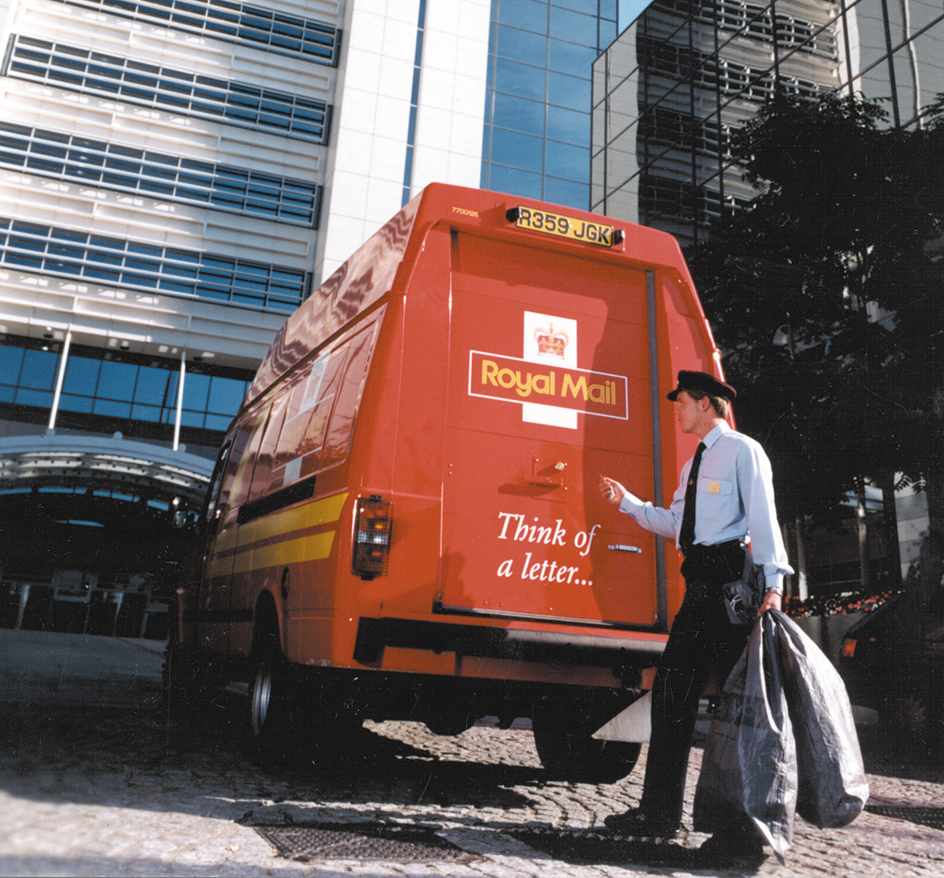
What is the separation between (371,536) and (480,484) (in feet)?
1.94

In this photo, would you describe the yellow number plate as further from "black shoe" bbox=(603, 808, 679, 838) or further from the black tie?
"black shoe" bbox=(603, 808, 679, 838)

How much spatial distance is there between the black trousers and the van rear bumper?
0.38 m

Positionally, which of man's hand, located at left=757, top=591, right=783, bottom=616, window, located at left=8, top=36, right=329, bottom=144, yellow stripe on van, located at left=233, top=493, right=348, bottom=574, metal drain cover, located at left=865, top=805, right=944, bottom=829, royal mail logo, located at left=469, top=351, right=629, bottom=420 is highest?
window, located at left=8, top=36, right=329, bottom=144

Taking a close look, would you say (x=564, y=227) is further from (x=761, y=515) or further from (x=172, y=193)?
(x=172, y=193)

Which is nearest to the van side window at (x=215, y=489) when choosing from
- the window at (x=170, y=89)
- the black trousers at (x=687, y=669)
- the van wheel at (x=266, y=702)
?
the van wheel at (x=266, y=702)

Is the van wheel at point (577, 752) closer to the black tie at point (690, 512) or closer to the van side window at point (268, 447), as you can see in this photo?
the black tie at point (690, 512)

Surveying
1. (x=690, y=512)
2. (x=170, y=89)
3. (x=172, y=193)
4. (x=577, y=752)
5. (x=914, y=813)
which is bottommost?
(x=914, y=813)

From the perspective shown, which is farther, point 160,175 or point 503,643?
point 160,175

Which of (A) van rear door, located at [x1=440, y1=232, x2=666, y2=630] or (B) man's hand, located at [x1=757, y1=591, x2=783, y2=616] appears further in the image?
(A) van rear door, located at [x1=440, y1=232, x2=666, y2=630]

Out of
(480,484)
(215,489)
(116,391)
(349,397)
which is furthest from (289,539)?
(116,391)

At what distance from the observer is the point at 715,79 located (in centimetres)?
1892

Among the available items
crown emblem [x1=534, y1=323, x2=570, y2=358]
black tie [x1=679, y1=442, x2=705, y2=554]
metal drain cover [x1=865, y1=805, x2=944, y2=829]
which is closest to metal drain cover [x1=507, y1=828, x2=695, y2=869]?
black tie [x1=679, y1=442, x2=705, y2=554]

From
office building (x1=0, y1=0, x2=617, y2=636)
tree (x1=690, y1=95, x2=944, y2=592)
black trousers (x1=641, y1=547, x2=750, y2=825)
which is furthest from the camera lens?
office building (x1=0, y1=0, x2=617, y2=636)

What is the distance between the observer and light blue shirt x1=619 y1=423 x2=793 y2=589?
340cm
